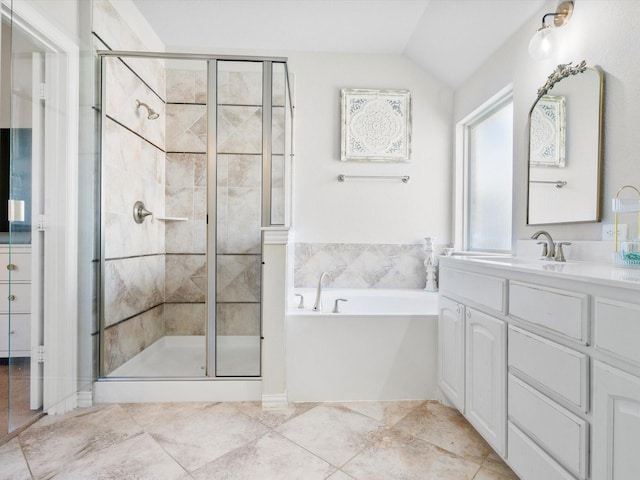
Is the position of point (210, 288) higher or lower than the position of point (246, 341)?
higher

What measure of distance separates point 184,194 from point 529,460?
2.59m

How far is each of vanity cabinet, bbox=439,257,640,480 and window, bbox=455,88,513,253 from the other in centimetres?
111

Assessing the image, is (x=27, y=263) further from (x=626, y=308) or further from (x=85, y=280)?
(x=626, y=308)

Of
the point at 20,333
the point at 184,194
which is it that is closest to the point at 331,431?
the point at 20,333

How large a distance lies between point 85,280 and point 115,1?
1.80m

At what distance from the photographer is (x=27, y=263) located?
1.77m

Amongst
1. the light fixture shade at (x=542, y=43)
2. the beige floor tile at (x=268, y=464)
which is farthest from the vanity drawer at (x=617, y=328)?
the light fixture shade at (x=542, y=43)

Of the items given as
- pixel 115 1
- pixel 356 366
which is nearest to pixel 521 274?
pixel 356 366

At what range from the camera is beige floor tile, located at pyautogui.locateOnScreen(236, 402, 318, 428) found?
1851 mm

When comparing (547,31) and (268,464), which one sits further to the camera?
(547,31)

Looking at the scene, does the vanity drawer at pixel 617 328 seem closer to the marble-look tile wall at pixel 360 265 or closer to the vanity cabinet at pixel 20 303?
the marble-look tile wall at pixel 360 265

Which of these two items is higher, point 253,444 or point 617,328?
point 617,328

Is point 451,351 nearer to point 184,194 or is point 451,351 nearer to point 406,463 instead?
point 406,463

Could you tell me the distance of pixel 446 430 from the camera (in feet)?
5.86
